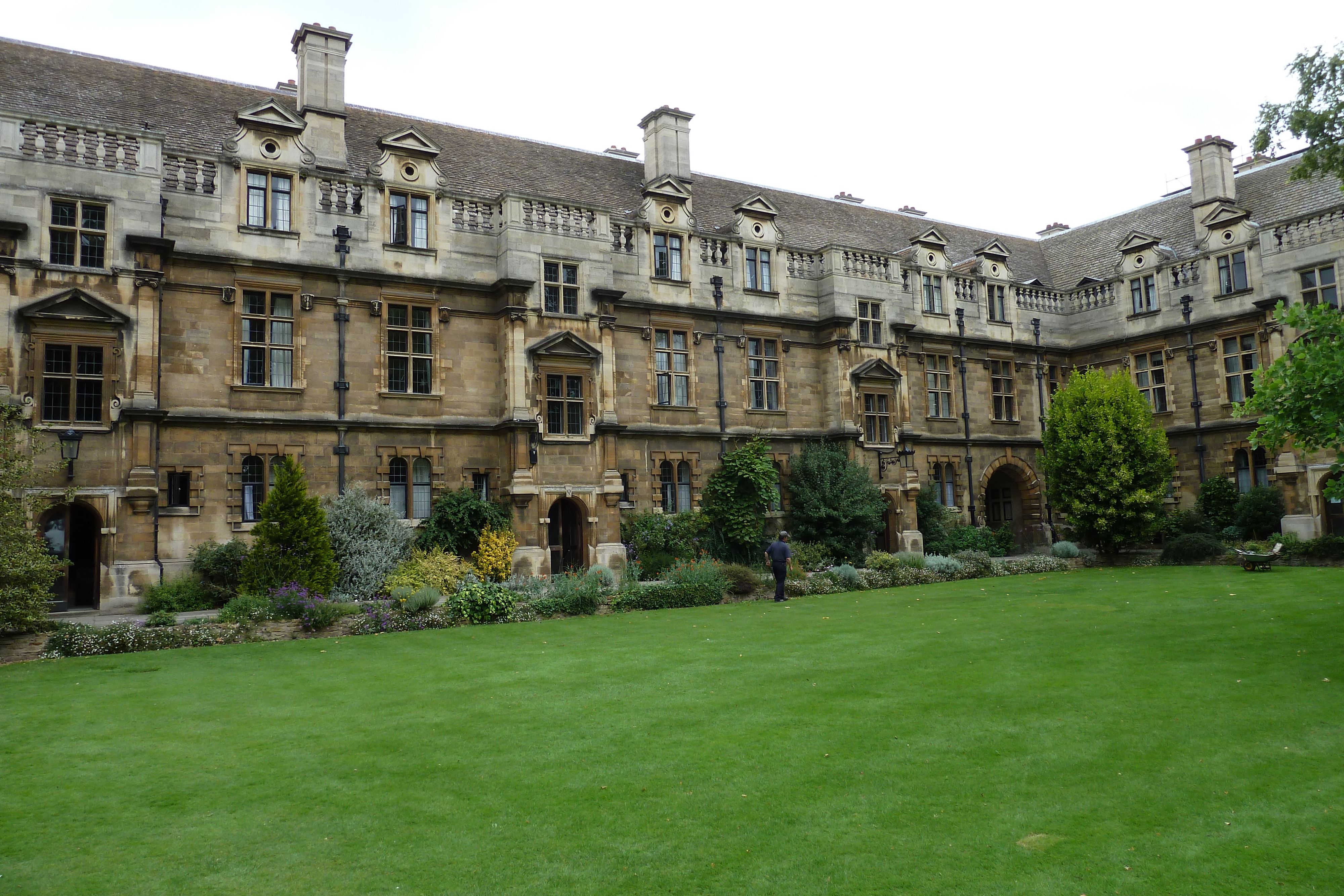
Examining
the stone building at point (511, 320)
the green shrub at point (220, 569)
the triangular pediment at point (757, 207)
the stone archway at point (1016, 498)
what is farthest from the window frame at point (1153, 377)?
the green shrub at point (220, 569)

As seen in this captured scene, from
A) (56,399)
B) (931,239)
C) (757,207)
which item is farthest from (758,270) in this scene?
(56,399)

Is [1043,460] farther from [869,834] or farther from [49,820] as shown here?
[49,820]

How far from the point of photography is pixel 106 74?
24672 mm

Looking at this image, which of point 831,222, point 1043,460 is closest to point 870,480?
point 1043,460

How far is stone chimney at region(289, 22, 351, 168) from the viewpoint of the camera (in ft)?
81.5

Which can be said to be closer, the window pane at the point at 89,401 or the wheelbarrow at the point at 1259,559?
the window pane at the point at 89,401

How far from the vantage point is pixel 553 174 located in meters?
30.2

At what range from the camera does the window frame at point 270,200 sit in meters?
22.6

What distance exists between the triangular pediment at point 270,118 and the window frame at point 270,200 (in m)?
1.07

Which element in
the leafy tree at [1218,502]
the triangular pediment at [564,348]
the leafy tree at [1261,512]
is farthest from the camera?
the leafy tree at [1218,502]

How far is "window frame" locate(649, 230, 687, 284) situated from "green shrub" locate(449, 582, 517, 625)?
522 inches

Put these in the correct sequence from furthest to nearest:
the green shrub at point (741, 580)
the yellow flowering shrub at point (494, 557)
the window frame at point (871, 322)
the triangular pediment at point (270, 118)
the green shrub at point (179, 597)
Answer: the window frame at point (871, 322) < the yellow flowering shrub at point (494, 557) < the triangular pediment at point (270, 118) < the green shrub at point (741, 580) < the green shrub at point (179, 597)

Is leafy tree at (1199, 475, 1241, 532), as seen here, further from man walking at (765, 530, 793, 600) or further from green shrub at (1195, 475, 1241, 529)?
man walking at (765, 530, 793, 600)

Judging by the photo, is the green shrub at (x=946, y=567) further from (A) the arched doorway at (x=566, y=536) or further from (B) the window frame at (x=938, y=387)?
(A) the arched doorway at (x=566, y=536)
